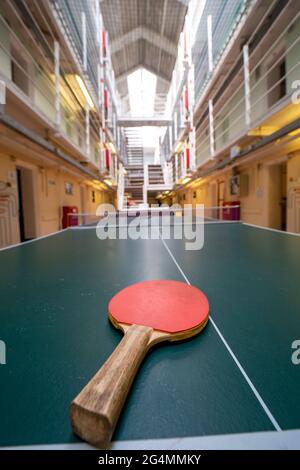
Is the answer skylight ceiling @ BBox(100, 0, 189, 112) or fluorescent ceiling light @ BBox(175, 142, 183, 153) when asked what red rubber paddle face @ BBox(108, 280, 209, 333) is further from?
skylight ceiling @ BBox(100, 0, 189, 112)

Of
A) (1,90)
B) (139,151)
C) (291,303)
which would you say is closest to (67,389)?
(291,303)

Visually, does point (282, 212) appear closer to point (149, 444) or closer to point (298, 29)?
point (298, 29)

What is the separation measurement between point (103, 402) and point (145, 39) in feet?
42.2

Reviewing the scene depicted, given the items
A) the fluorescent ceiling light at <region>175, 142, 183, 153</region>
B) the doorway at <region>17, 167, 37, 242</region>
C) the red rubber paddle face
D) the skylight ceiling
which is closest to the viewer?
the red rubber paddle face

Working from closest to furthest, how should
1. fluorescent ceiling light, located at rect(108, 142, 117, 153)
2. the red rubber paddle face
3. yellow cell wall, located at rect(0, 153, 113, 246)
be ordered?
1. the red rubber paddle face
2. yellow cell wall, located at rect(0, 153, 113, 246)
3. fluorescent ceiling light, located at rect(108, 142, 117, 153)

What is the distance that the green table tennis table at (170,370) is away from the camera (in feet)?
0.89

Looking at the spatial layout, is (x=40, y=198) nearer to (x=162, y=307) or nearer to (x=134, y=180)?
(x=162, y=307)

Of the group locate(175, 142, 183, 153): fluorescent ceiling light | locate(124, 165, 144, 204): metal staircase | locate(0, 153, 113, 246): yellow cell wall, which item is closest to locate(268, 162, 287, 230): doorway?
locate(0, 153, 113, 246): yellow cell wall

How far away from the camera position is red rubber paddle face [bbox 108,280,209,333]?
466 mm

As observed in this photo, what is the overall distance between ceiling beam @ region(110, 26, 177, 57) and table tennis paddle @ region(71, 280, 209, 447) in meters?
11.6

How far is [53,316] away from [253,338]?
20.5 inches

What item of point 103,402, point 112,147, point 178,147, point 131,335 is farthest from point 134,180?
point 103,402

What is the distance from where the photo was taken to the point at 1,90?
7.32 ft

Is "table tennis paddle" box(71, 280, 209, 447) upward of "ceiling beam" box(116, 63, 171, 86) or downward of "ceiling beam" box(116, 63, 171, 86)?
downward
